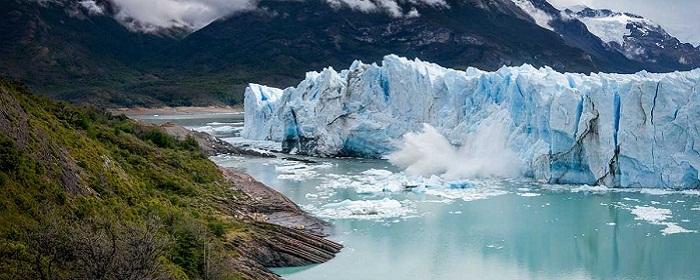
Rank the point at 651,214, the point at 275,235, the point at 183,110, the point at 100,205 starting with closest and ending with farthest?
the point at 100,205
the point at 275,235
the point at 651,214
the point at 183,110

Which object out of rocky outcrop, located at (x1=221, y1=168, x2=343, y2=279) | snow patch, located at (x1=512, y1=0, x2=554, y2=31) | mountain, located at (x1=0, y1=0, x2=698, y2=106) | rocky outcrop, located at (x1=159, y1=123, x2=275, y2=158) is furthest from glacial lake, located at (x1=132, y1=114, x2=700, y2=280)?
snow patch, located at (x1=512, y1=0, x2=554, y2=31)

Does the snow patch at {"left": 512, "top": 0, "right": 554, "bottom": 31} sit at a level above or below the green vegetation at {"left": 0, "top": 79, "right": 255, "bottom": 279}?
above

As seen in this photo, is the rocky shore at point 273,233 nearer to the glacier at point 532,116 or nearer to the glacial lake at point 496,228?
the glacial lake at point 496,228

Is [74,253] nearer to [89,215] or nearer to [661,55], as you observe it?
[89,215]

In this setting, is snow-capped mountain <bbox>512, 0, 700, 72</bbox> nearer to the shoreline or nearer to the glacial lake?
the shoreline

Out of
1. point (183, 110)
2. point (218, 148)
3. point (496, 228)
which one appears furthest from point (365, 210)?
point (183, 110)

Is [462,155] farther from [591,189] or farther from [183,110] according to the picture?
[183,110]

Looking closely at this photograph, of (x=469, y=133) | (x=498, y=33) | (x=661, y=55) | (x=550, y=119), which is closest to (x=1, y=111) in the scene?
(x=550, y=119)
